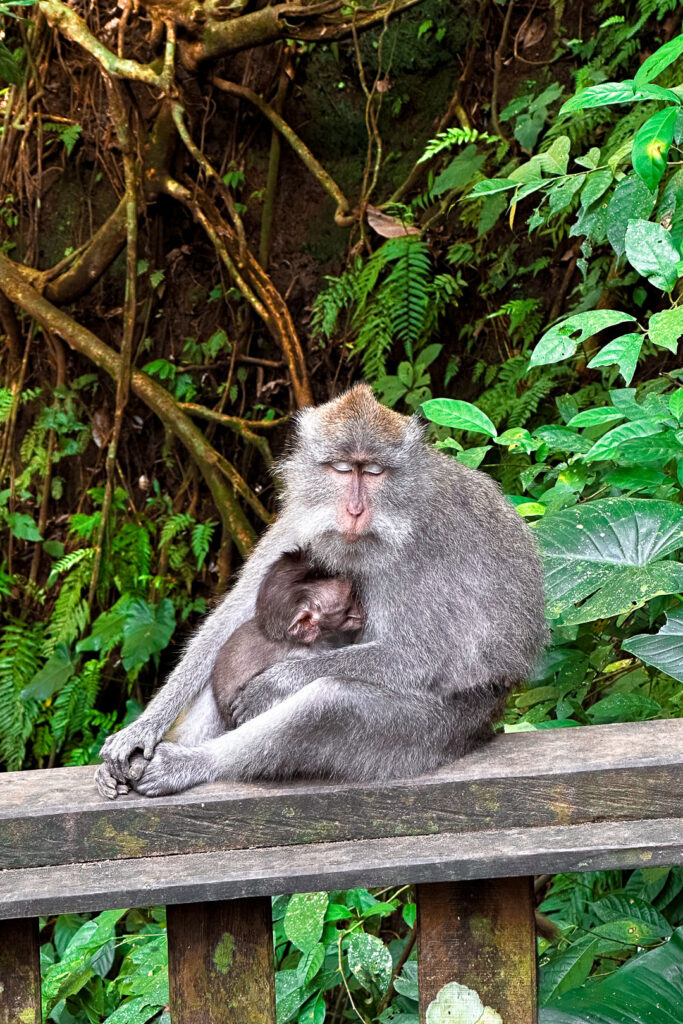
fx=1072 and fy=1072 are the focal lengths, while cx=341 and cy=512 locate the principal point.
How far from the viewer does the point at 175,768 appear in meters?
2.09

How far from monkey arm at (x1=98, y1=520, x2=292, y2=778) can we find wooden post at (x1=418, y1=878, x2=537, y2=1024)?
2.76ft

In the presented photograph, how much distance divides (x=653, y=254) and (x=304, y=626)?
3.65 feet

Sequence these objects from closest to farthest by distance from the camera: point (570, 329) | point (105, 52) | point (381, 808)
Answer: point (381, 808)
point (570, 329)
point (105, 52)

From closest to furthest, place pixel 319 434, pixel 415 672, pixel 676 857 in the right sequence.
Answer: pixel 676 857, pixel 415 672, pixel 319 434

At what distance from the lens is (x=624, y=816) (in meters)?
1.62

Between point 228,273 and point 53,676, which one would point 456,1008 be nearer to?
point 53,676

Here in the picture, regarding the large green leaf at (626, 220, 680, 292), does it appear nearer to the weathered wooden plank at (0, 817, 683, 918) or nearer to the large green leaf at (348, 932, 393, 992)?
the weathered wooden plank at (0, 817, 683, 918)

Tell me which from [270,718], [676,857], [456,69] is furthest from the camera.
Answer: [456,69]

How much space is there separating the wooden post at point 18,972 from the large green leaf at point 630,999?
2.66ft

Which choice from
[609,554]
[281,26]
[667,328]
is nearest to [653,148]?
[667,328]

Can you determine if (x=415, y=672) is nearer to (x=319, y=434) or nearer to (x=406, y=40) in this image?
(x=319, y=434)

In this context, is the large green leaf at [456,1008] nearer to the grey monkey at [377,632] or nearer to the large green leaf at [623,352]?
the grey monkey at [377,632]

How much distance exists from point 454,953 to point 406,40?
16.0 feet

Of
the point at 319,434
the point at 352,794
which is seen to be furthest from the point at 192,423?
the point at 352,794
